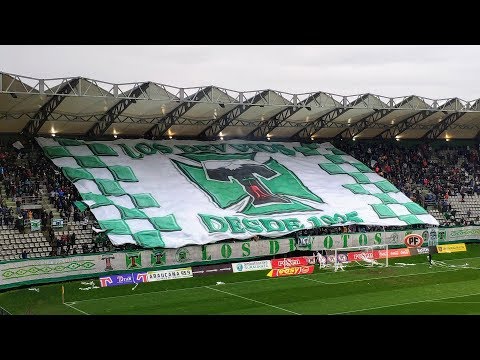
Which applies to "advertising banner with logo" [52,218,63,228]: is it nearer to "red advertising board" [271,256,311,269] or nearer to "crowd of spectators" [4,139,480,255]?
"crowd of spectators" [4,139,480,255]

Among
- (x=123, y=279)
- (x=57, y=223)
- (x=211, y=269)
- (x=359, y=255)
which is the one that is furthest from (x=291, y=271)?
(x=57, y=223)

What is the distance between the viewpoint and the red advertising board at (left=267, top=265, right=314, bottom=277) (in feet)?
116

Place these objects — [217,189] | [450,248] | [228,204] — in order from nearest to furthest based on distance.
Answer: [228,204], [217,189], [450,248]

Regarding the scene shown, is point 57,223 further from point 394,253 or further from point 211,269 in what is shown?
point 394,253

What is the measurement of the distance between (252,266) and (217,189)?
29.2ft

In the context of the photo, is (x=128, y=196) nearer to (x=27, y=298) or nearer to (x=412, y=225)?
(x=27, y=298)

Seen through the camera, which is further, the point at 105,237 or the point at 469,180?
the point at 469,180

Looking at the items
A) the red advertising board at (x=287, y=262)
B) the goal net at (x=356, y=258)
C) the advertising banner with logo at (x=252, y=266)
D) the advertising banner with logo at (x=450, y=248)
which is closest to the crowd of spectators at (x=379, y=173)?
the advertising banner with logo at (x=450, y=248)

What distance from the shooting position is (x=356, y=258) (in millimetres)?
39750

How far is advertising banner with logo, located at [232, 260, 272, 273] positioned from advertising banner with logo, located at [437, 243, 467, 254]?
13.1 m

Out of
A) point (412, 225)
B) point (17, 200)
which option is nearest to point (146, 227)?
point (17, 200)

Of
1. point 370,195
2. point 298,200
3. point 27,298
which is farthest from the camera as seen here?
point 370,195

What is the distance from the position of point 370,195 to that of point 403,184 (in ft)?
22.1

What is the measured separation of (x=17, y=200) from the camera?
38000 mm
